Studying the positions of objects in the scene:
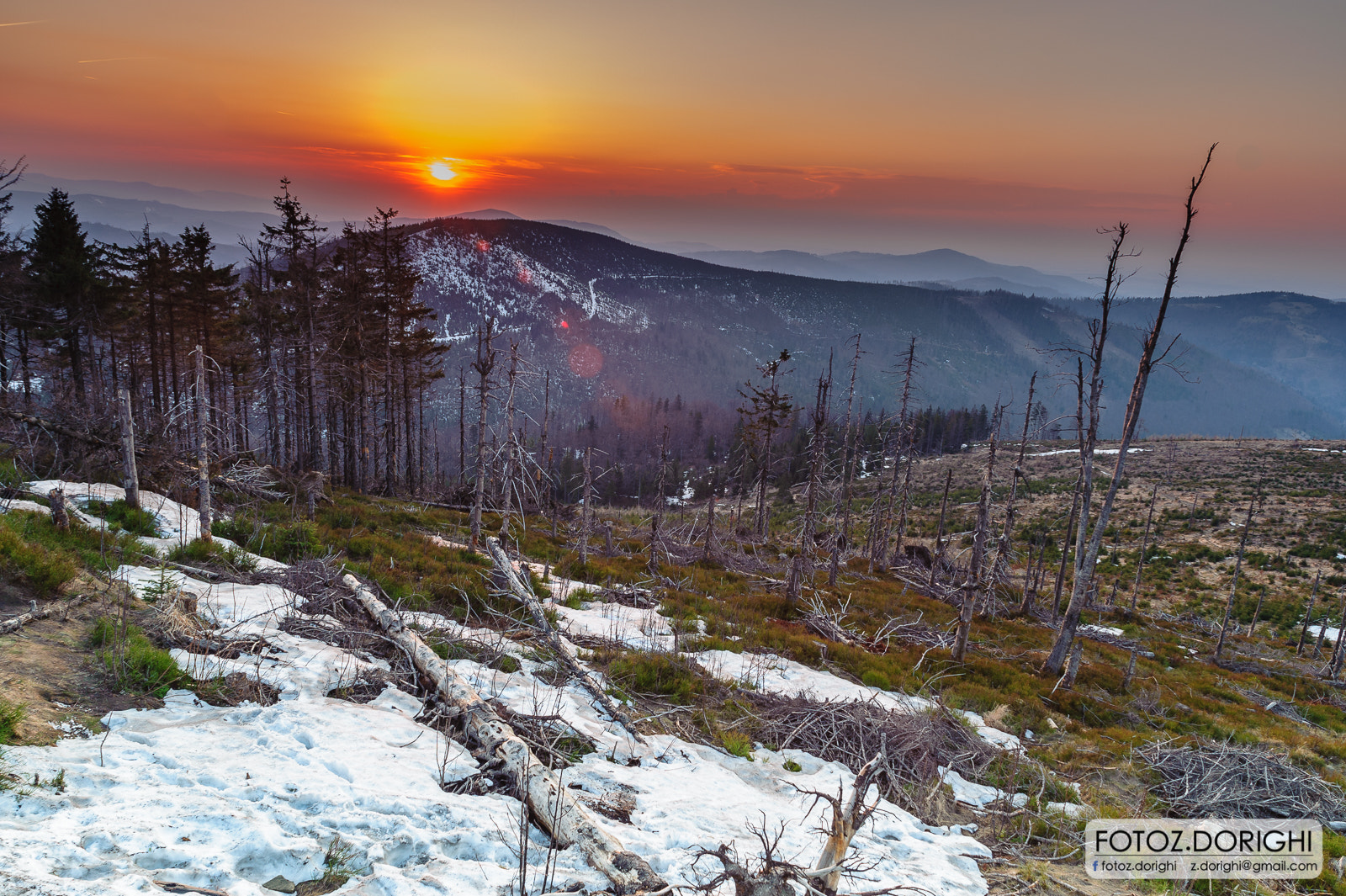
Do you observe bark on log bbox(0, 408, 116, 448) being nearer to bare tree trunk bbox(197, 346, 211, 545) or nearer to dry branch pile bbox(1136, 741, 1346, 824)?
bare tree trunk bbox(197, 346, 211, 545)

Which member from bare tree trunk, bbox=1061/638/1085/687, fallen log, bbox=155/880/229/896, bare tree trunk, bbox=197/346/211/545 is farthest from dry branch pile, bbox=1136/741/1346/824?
bare tree trunk, bbox=197/346/211/545

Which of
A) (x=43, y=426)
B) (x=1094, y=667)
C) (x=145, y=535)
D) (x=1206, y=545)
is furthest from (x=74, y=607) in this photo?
(x=1206, y=545)

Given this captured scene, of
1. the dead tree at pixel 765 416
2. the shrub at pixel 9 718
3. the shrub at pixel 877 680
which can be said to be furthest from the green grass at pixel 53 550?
the dead tree at pixel 765 416

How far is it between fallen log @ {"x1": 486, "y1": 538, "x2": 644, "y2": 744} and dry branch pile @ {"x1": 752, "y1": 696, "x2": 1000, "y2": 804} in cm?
214

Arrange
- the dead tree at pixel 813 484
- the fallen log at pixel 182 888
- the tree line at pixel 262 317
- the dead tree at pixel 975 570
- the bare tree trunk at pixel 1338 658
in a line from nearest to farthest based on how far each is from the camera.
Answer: the fallen log at pixel 182 888
the dead tree at pixel 975 570
the dead tree at pixel 813 484
the bare tree trunk at pixel 1338 658
the tree line at pixel 262 317

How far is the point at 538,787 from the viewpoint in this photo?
4719 mm

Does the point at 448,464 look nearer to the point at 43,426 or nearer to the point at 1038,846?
the point at 43,426

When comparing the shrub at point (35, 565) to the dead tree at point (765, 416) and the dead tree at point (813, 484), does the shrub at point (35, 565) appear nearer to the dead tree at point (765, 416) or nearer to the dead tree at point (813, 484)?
the dead tree at point (813, 484)

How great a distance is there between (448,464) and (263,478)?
110858mm

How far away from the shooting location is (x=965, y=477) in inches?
2840

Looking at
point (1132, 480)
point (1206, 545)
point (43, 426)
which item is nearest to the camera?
point (43, 426)

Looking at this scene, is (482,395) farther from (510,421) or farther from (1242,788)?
(1242,788)

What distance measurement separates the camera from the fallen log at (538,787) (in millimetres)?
3975

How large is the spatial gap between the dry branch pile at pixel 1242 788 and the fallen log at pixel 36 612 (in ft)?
46.8
